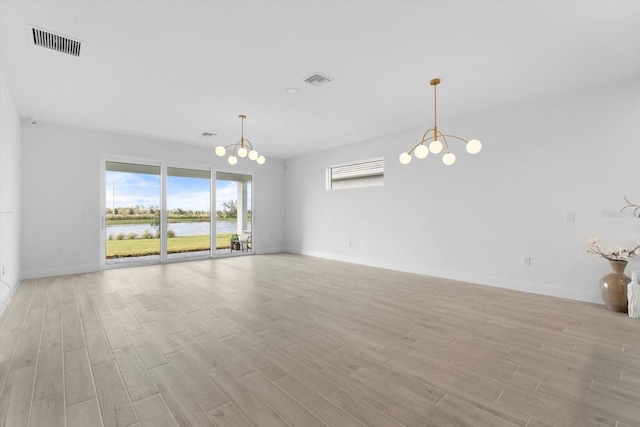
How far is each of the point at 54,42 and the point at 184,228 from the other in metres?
4.85

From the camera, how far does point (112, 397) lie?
1.89 meters

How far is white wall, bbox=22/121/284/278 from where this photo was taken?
17.4 feet

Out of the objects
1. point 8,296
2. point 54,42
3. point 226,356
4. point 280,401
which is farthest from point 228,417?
point 8,296

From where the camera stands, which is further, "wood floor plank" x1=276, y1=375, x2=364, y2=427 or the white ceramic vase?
the white ceramic vase

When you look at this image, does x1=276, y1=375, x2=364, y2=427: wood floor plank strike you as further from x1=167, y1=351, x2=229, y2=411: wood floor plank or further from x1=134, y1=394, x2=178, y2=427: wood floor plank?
x1=134, y1=394, x2=178, y2=427: wood floor plank

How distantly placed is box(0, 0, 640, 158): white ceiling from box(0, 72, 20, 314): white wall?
1.16 ft

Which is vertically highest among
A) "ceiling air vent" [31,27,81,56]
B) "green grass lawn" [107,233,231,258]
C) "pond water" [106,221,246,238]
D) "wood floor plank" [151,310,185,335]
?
"ceiling air vent" [31,27,81,56]

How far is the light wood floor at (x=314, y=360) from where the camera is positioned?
68.8 inches

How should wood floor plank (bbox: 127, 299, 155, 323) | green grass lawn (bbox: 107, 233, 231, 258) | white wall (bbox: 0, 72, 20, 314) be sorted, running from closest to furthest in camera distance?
1. wood floor plank (bbox: 127, 299, 155, 323)
2. white wall (bbox: 0, 72, 20, 314)
3. green grass lawn (bbox: 107, 233, 231, 258)

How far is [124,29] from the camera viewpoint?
2689 mm

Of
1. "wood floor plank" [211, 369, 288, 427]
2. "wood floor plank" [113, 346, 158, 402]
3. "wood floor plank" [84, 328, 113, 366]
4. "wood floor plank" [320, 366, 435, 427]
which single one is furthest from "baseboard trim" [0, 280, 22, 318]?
"wood floor plank" [320, 366, 435, 427]

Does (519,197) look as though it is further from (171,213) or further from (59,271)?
(59,271)

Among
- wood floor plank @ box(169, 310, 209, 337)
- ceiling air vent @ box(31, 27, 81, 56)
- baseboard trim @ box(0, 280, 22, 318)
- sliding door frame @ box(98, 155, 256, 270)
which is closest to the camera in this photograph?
ceiling air vent @ box(31, 27, 81, 56)

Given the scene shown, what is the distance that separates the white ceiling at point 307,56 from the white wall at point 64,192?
69 cm
